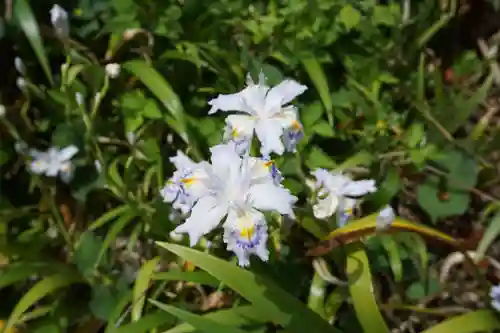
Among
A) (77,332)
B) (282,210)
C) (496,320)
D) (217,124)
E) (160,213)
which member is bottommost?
(77,332)

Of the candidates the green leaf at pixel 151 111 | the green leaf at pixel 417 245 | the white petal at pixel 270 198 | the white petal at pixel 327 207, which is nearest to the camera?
the white petal at pixel 270 198

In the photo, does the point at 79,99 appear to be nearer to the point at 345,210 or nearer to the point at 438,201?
the point at 345,210

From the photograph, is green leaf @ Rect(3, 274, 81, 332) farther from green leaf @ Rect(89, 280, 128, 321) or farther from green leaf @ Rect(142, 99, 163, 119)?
green leaf @ Rect(142, 99, 163, 119)

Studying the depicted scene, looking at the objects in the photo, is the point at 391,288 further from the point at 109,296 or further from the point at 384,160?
the point at 109,296

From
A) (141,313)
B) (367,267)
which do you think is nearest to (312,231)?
(367,267)

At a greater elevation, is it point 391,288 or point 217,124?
point 217,124

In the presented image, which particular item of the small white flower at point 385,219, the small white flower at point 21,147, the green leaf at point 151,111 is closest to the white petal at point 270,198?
the small white flower at point 385,219

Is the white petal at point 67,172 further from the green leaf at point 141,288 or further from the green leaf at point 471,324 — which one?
the green leaf at point 471,324
